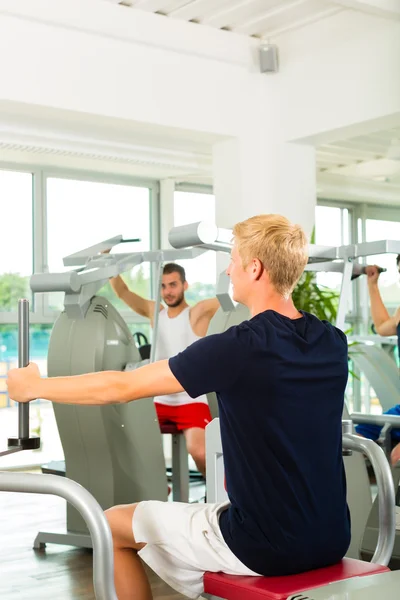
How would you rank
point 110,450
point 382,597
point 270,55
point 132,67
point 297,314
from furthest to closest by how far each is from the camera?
point 270,55 → point 132,67 → point 110,450 → point 297,314 → point 382,597

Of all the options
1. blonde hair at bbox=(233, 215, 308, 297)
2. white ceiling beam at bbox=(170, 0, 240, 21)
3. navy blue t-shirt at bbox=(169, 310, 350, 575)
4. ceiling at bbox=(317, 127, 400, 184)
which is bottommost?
navy blue t-shirt at bbox=(169, 310, 350, 575)

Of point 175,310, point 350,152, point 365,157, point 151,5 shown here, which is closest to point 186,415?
point 175,310

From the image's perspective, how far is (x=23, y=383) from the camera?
1892mm

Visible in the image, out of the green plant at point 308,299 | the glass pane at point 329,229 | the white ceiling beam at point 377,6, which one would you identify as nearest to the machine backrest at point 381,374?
the green plant at point 308,299

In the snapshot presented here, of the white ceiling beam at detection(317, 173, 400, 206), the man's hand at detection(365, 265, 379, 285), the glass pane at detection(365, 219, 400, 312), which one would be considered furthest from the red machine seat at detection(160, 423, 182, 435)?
the glass pane at detection(365, 219, 400, 312)

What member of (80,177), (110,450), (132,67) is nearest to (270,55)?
(132,67)

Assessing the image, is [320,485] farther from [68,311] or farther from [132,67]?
[132,67]

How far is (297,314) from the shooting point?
205 cm

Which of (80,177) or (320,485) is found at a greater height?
(80,177)

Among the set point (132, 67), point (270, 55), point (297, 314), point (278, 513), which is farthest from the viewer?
point (270, 55)

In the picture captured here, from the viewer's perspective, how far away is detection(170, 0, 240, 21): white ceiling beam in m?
5.01

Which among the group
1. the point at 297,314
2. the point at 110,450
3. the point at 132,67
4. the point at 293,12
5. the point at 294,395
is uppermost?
the point at 293,12

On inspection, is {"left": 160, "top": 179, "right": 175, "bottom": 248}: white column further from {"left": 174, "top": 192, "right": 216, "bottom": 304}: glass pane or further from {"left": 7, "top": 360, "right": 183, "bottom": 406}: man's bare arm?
{"left": 7, "top": 360, "right": 183, "bottom": 406}: man's bare arm

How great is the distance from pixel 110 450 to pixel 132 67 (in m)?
2.28
